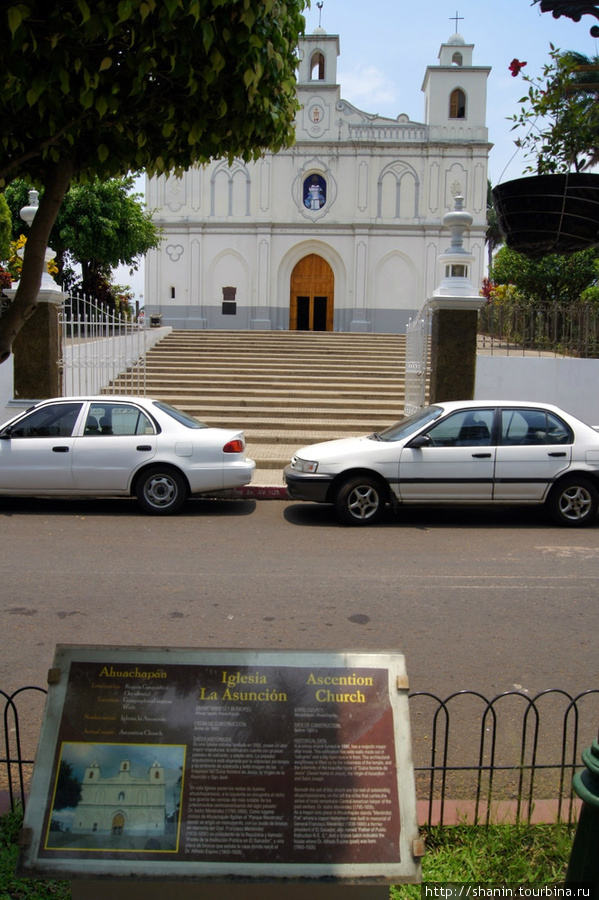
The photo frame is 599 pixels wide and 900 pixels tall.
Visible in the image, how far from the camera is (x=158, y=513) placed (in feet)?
31.8

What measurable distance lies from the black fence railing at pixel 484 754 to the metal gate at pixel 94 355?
1073 centimetres

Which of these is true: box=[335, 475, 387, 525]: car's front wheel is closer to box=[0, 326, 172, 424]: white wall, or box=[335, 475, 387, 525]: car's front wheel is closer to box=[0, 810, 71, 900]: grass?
box=[0, 810, 71, 900]: grass

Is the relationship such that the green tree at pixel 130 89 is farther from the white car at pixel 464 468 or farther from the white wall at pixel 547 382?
the white wall at pixel 547 382

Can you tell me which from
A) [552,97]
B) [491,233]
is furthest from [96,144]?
[491,233]

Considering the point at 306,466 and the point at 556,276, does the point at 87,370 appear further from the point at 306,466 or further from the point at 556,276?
the point at 556,276

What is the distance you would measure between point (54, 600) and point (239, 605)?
1443 millimetres

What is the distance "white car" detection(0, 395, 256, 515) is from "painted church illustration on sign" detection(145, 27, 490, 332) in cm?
2247

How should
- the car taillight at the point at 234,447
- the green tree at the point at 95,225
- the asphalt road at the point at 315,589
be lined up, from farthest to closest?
the green tree at the point at 95,225
the car taillight at the point at 234,447
the asphalt road at the point at 315,589

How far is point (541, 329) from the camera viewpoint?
1433 cm

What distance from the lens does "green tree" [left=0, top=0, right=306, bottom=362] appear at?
3102 millimetres

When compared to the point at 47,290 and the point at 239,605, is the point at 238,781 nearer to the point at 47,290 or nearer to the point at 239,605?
the point at 239,605

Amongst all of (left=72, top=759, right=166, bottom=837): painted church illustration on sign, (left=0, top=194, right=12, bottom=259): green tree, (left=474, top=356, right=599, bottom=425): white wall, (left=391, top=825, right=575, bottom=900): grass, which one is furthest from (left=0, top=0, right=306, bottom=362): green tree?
(left=0, top=194, right=12, bottom=259): green tree

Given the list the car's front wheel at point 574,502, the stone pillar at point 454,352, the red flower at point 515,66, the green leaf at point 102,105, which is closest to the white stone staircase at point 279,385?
the stone pillar at point 454,352

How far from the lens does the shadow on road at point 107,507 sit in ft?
32.2
